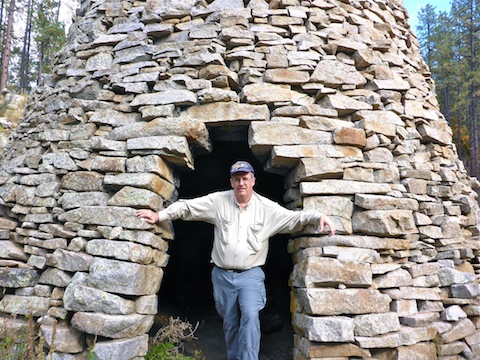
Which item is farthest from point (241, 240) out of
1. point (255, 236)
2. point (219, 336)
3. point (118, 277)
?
point (219, 336)

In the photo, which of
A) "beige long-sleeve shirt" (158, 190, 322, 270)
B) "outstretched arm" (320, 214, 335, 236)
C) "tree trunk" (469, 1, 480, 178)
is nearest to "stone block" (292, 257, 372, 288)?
"outstretched arm" (320, 214, 335, 236)

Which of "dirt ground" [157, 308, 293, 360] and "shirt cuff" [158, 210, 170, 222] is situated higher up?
"shirt cuff" [158, 210, 170, 222]

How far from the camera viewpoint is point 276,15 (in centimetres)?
393

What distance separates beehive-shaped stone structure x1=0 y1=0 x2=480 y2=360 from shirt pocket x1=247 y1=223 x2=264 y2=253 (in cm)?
45

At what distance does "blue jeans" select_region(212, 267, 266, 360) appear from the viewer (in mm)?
3061

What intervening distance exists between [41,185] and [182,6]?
8.91 ft

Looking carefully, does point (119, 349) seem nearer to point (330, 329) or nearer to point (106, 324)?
point (106, 324)

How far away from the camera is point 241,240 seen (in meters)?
3.18

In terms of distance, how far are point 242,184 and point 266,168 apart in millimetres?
725

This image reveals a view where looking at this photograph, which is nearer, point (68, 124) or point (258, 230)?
point (258, 230)

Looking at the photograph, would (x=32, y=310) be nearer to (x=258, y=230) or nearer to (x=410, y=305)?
(x=258, y=230)

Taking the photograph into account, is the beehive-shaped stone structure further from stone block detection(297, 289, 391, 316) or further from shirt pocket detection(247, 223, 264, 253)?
shirt pocket detection(247, 223, 264, 253)

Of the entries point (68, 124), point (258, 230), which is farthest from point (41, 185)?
point (258, 230)

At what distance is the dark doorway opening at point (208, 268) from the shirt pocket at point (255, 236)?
7.15 feet
